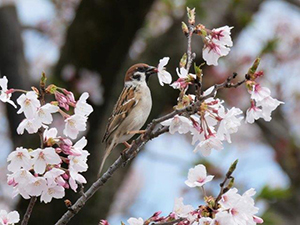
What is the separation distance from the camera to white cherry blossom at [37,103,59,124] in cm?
142

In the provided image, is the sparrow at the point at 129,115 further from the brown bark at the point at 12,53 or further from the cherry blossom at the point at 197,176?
the brown bark at the point at 12,53

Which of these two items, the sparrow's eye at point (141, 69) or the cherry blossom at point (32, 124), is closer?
the cherry blossom at point (32, 124)

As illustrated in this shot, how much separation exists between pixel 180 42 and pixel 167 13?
0.59 m

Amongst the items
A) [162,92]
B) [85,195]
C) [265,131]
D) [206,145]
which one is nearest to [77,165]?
[85,195]

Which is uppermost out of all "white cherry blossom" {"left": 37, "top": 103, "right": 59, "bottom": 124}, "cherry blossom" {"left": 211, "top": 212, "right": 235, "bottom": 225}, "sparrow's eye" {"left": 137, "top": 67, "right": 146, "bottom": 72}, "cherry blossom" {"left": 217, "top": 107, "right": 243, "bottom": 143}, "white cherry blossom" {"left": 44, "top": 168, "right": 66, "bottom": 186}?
"sparrow's eye" {"left": 137, "top": 67, "right": 146, "bottom": 72}

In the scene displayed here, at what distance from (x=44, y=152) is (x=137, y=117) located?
0.97 m

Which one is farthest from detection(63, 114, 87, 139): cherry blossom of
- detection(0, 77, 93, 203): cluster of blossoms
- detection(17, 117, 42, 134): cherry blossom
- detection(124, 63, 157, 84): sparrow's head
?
detection(124, 63, 157, 84): sparrow's head

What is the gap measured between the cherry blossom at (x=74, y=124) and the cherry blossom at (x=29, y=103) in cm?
13

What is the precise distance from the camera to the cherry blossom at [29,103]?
1.40 metres

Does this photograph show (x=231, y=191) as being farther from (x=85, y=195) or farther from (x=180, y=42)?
(x=180, y=42)

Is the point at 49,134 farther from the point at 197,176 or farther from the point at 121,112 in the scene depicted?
the point at 121,112

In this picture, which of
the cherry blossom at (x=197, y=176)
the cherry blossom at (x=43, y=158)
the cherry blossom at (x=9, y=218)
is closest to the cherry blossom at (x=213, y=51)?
the cherry blossom at (x=197, y=176)

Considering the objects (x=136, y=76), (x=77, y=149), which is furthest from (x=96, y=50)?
(x=77, y=149)

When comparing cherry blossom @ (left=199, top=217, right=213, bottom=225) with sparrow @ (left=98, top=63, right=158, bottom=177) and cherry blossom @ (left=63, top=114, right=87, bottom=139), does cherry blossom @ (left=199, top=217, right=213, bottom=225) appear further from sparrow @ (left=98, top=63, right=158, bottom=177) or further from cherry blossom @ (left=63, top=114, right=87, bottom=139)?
sparrow @ (left=98, top=63, right=158, bottom=177)
